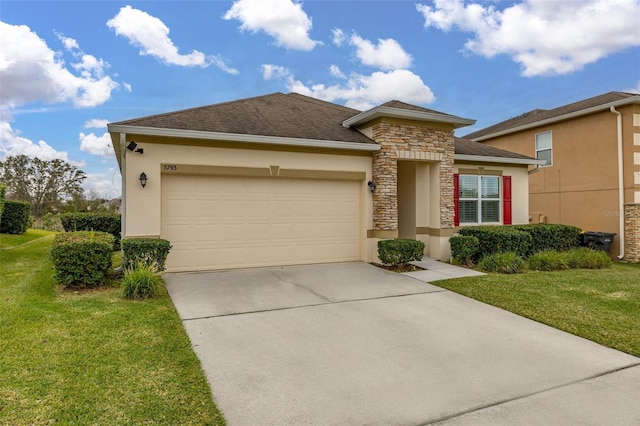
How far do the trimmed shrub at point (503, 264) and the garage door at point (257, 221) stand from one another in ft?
11.3

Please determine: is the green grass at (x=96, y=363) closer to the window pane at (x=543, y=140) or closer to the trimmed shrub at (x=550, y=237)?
the trimmed shrub at (x=550, y=237)

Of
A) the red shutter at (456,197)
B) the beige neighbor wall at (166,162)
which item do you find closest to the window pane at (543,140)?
the red shutter at (456,197)

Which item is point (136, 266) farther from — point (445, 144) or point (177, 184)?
point (445, 144)

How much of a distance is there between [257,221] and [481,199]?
305 inches

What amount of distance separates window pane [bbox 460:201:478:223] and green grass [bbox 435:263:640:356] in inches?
124

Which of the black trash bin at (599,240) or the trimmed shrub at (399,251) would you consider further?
the black trash bin at (599,240)

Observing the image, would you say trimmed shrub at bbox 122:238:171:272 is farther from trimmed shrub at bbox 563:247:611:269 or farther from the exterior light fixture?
trimmed shrub at bbox 563:247:611:269

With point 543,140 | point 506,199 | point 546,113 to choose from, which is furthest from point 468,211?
point 546,113

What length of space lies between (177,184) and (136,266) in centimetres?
222

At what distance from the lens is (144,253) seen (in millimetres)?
7461

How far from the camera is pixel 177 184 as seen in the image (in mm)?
8750

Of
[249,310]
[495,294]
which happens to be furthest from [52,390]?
[495,294]

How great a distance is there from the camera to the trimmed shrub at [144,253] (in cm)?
742

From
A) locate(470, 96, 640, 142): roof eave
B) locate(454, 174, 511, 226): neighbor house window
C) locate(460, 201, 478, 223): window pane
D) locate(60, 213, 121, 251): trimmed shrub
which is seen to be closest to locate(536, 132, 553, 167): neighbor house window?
locate(470, 96, 640, 142): roof eave
